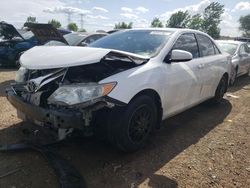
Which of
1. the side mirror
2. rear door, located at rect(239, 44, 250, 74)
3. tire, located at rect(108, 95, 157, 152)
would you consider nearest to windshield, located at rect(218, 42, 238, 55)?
rear door, located at rect(239, 44, 250, 74)

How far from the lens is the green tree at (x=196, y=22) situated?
185 feet

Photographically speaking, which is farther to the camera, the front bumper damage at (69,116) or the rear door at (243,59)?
the rear door at (243,59)

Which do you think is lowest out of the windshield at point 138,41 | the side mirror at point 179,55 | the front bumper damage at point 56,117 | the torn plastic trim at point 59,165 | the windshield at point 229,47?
the torn plastic trim at point 59,165

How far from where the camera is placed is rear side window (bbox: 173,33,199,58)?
4.64 m

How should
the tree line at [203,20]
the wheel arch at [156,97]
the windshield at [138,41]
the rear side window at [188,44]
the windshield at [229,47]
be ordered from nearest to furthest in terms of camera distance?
1. the wheel arch at [156,97]
2. the windshield at [138,41]
3. the rear side window at [188,44]
4. the windshield at [229,47]
5. the tree line at [203,20]

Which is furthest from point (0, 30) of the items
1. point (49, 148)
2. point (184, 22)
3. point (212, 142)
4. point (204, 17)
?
point (204, 17)

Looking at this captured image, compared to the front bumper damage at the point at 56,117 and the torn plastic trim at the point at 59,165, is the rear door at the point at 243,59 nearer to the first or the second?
the torn plastic trim at the point at 59,165

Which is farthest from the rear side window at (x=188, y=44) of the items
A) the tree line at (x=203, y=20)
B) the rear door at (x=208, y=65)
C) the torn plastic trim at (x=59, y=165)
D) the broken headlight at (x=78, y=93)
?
the tree line at (x=203, y=20)

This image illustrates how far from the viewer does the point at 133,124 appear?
373 centimetres

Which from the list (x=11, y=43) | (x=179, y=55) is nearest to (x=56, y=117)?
(x=179, y=55)

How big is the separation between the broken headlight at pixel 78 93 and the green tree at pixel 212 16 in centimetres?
6035

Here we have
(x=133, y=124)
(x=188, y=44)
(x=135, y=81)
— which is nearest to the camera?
(x=135, y=81)

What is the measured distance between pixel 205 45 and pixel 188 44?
81cm

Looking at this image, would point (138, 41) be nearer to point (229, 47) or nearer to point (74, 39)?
point (74, 39)
